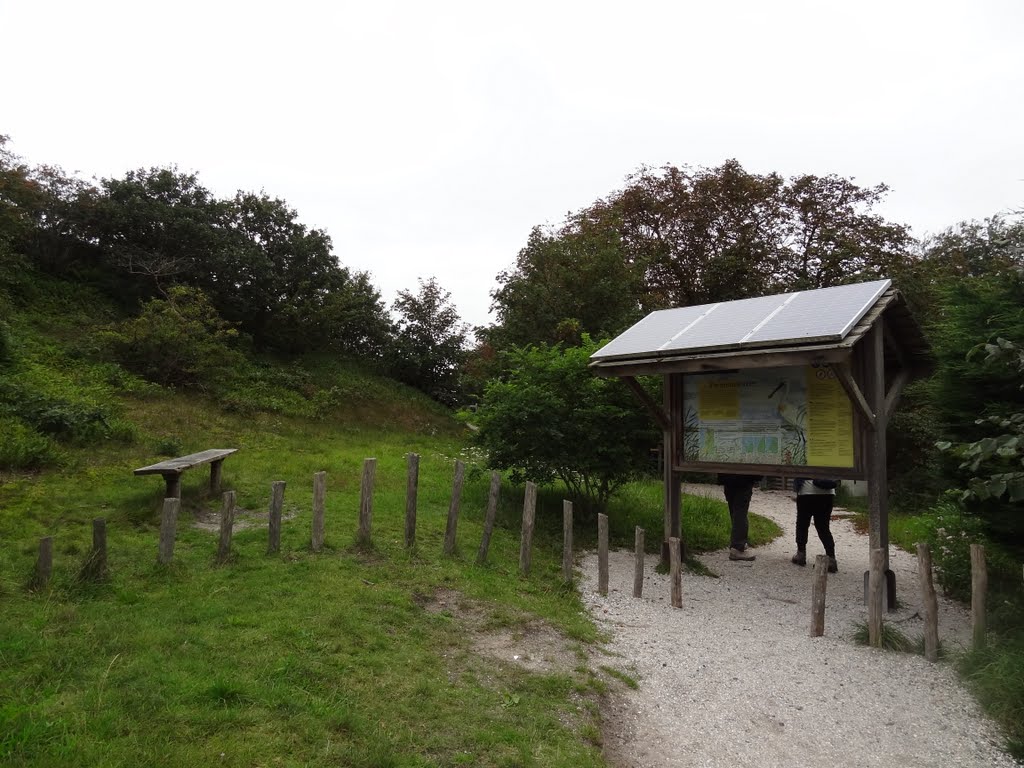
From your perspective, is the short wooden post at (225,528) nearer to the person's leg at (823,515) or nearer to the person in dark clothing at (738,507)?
the person in dark clothing at (738,507)

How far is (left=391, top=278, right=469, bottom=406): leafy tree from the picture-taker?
1087 inches

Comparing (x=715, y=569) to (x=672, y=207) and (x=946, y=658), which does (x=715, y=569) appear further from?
(x=672, y=207)

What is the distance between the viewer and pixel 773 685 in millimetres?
4980

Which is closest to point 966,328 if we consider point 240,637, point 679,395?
point 679,395

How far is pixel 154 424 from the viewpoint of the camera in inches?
558

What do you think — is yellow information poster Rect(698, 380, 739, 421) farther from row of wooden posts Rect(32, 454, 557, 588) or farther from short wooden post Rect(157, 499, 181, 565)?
short wooden post Rect(157, 499, 181, 565)

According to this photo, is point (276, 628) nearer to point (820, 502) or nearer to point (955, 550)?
point (820, 502)

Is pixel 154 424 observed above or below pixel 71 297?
below

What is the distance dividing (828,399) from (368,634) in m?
5.71

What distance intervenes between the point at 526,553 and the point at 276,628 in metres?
3.45

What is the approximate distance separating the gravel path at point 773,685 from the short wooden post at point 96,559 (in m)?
4.82

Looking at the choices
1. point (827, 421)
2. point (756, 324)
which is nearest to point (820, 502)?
point (827, 421)

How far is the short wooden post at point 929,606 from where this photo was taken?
536 cm

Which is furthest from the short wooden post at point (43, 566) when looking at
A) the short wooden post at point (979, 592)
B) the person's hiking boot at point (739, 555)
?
the person's hiking boot at point (739, 555)
